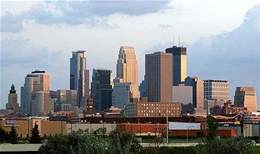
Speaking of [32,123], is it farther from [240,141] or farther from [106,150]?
[106,150]

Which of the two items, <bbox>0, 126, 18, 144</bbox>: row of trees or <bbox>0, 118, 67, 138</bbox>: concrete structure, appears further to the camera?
<bbox>0, 118, 67, 138</bbox>: concrete structure

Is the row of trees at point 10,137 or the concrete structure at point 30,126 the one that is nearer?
the row of trees at point 10,137

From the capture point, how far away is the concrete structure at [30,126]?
504ft

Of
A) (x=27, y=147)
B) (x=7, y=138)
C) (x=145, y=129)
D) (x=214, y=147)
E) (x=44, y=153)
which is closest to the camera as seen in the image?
(x=214, y=147)

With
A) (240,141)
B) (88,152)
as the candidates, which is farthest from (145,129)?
(88,152)

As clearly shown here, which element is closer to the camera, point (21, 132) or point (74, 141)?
point (74, 141)

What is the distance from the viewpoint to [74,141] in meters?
69.1

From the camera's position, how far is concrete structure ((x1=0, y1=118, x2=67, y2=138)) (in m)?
154

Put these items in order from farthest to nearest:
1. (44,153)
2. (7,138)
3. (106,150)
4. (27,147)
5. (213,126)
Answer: (7,138)
(213,126)
(27,147)
(44,153)
(106,150)

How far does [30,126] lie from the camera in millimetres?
157625

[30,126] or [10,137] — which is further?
[30,126]

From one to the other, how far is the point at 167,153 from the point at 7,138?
50.0 meters

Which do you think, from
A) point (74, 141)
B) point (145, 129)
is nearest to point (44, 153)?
point (74, 141)

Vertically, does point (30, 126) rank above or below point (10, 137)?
above
